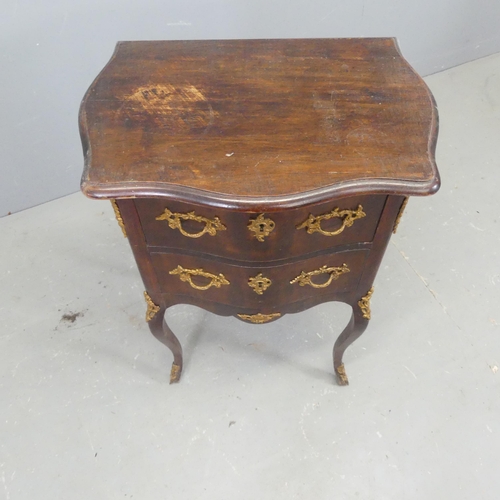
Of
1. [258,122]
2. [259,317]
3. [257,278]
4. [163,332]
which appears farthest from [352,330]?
[258,122]

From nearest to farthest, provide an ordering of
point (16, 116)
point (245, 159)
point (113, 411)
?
point (245, 159)
point (113, 411)
point (16, 116)

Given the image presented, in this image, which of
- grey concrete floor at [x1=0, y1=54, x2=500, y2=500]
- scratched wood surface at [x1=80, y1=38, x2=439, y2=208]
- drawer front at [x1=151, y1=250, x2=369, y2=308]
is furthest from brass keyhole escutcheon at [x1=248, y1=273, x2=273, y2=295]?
grey concrete floor at [x1=0, y1=54, x2=500, y2=500]

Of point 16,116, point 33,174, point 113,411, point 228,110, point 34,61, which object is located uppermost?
point 228,110

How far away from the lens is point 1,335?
1.38 m

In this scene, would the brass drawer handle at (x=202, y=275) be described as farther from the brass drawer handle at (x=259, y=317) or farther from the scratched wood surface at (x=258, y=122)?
the scratched wood surface at (x=258, y=122)

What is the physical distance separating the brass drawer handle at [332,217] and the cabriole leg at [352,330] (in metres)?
0.27

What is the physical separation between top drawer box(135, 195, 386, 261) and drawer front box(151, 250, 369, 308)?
0.12ft

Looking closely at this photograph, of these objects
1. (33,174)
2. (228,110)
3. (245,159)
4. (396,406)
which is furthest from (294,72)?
(33,174)

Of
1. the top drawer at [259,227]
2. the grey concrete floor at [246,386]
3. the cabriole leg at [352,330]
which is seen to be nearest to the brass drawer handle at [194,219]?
the top drawer at [259,227]

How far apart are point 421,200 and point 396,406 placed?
87cm

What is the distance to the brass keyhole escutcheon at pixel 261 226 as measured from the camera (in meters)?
0.72

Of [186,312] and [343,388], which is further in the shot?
[186,312]

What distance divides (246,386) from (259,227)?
71 cm

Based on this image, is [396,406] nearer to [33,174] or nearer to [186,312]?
[186,312]
